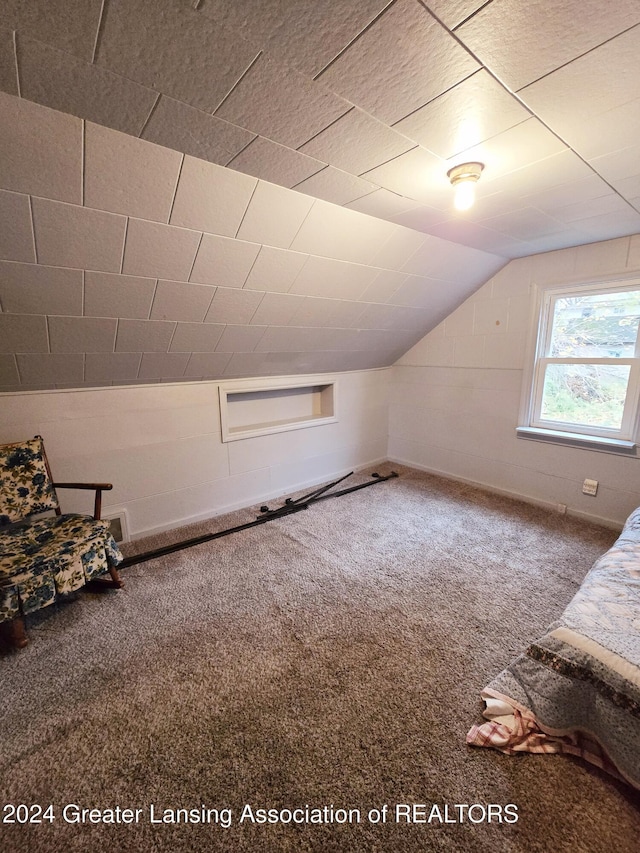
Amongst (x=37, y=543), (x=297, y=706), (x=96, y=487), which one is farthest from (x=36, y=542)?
(x=297, y=706)

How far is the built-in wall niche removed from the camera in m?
3.00

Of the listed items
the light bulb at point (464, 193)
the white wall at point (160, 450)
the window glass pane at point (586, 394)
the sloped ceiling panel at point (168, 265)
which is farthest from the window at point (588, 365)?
the white wall at point (160, 450)

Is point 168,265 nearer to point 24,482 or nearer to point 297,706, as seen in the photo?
point 24,482

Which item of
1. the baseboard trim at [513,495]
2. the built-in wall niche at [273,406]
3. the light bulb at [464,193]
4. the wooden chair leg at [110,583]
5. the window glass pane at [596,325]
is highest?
the light bulb at [464,193]

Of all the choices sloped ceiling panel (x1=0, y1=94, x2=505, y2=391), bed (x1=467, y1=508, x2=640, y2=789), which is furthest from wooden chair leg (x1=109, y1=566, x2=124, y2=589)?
bed (x1=467, y1=508, x2=640, y2=789)

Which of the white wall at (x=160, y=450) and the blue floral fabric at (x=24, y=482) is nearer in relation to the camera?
the blue floral fabric at (x=24, y=482)

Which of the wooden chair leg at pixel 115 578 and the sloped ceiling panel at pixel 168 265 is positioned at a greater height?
the sloped ceiling panel at pixel 168 265

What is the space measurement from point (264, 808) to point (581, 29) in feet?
7.40

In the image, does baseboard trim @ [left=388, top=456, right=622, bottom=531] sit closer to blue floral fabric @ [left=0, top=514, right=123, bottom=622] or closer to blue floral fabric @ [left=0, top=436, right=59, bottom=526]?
blue floral fabric @ [left=0, top=514, right=123, bottom=622]

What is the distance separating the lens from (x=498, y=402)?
10.5ft

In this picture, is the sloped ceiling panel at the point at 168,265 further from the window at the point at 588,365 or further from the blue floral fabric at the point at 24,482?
the window at the point at 588,365

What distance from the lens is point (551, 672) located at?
121cm

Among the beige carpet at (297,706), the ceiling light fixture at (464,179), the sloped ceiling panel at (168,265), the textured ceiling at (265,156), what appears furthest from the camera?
the ceiling light fixture at (464,179)

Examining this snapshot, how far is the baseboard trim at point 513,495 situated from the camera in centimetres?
268
